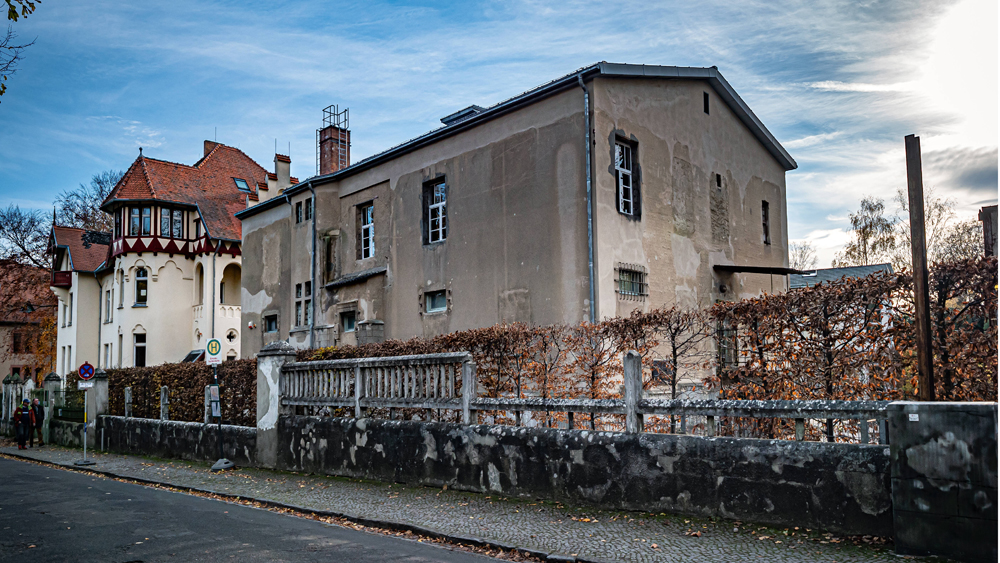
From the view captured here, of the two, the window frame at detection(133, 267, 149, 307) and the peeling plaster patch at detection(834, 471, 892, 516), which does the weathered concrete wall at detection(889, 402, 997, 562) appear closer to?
the peeling plaster patch at detection(834, 471, 892, 516)

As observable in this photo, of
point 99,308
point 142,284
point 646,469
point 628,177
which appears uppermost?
point 628,177

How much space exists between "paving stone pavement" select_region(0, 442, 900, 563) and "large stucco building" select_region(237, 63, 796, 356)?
25.4 ft

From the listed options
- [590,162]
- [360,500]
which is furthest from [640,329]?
[590,162]

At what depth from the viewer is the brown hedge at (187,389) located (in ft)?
56.3

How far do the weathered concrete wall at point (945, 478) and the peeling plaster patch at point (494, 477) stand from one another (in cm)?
505

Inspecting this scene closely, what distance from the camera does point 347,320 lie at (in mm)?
25578

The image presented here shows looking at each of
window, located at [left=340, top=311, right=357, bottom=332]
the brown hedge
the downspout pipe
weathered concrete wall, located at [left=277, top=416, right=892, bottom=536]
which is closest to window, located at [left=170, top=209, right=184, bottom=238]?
the brown hedge

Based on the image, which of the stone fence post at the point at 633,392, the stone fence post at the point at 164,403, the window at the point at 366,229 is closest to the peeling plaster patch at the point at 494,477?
the stone fence post at the point at 633,392

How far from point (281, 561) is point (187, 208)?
124 feet

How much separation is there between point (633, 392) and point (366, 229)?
18.0 metres

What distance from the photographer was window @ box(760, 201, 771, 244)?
78.7ft

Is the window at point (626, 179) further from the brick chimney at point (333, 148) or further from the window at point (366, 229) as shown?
the brick chimney at point (333, 148)

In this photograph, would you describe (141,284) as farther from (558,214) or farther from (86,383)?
(558,214)

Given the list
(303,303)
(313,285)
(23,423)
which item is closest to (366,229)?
(313,285)
